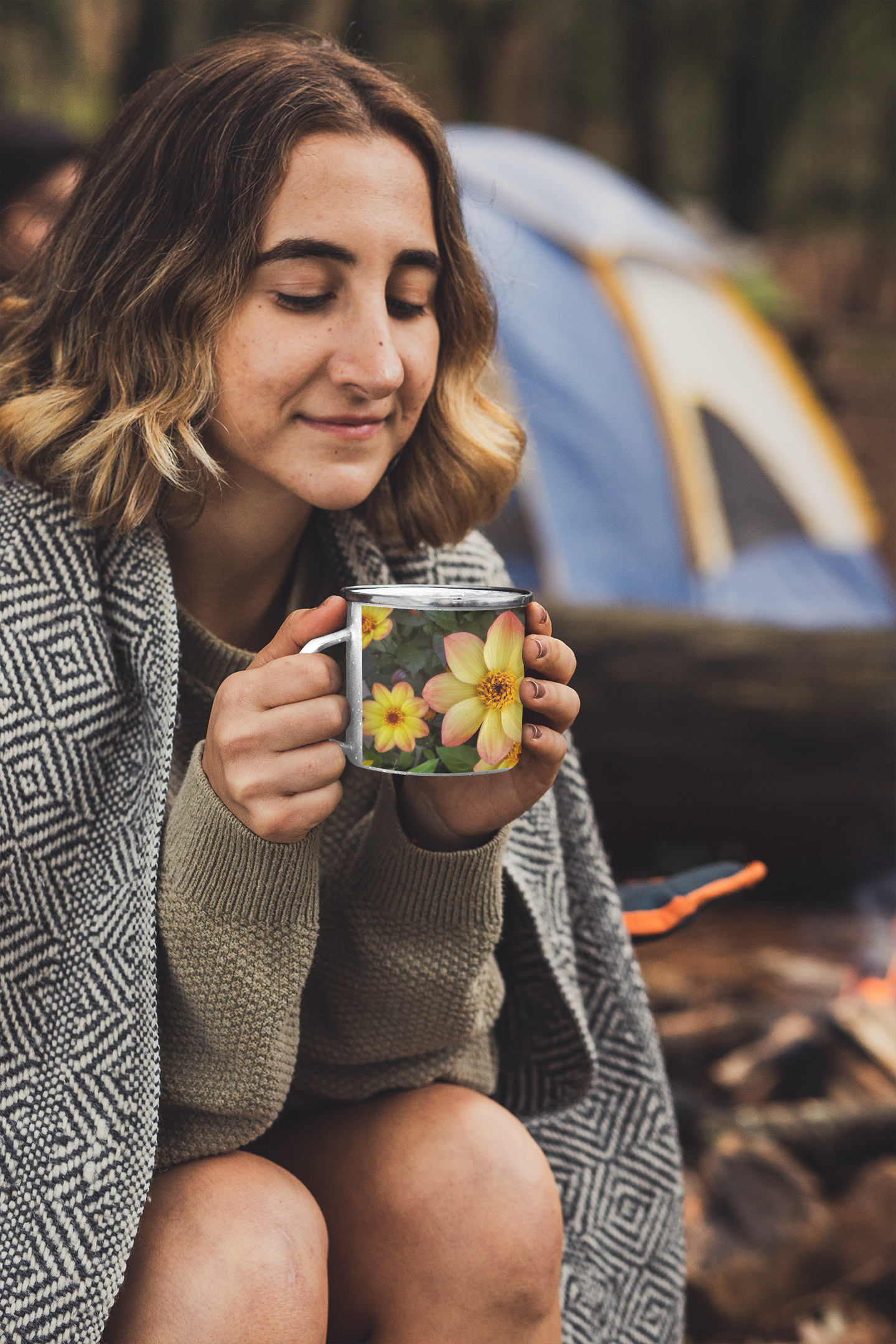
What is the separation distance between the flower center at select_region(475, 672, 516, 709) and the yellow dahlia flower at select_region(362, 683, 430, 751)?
5 cm

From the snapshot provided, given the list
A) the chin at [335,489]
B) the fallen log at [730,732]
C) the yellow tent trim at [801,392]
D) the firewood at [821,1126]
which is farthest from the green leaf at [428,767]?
the yellow tent trim at [801,392]

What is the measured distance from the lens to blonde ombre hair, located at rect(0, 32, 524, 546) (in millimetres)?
1118

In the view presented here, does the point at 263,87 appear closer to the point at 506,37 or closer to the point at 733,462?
the point at 733,462

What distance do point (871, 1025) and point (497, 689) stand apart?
199cm

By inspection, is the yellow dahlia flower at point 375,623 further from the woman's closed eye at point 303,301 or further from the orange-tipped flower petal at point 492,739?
the woman's closed eye at point 303,301

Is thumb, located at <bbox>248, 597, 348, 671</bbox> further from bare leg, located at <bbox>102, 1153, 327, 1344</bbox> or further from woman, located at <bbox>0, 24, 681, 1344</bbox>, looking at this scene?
bare leg, located at <bbox>102, 1153, 327, 1344</bbox>

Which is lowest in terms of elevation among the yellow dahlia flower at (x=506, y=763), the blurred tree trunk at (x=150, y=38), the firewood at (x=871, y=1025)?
the firewood at (x=871, y=1025)

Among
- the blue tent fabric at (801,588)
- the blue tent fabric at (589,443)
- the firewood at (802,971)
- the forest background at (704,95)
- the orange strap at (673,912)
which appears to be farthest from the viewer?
the forest background at (704,95)

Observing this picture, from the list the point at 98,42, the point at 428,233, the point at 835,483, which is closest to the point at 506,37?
the point at 98,42

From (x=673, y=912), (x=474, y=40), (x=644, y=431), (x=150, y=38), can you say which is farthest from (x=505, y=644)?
(x=474, y=40)

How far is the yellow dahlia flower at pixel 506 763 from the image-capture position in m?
0.96

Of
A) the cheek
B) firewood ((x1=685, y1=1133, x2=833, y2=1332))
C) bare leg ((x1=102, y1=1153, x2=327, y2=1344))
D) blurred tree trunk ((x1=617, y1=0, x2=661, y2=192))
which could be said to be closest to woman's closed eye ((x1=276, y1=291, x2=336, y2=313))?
the cheek

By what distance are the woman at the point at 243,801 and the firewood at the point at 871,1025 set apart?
1362 millimetres

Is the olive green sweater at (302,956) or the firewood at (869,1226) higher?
the olive green sweater at (302,956)
